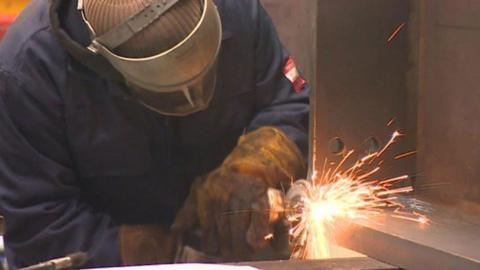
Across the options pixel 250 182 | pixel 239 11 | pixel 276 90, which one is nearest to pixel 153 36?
pixel 250 182

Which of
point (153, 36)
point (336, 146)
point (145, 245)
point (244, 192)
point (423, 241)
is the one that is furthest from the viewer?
point (145, 245)

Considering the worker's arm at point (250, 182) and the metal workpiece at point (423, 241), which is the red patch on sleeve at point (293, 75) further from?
the metal workpiece at point (423, 241)

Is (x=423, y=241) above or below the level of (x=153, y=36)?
below

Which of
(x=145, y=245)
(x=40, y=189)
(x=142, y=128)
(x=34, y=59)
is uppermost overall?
(x=34, y=59)

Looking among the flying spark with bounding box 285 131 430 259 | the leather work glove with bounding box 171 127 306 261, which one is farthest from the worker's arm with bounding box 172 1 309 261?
the flying spark with bounding box 285 131 430 259

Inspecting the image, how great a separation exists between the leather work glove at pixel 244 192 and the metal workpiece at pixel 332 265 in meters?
0.35

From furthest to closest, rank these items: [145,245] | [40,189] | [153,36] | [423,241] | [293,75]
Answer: [293,75] → [145,245] → [40,189] → [153,36] → [423,241]

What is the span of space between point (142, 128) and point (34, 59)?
276mm

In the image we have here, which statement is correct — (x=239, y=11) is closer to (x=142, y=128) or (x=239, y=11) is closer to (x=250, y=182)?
(x=142, y=128)

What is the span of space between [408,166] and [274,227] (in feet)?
1.09

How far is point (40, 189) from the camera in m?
1.66

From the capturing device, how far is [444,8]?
113cm

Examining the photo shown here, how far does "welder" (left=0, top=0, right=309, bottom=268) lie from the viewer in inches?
54.6

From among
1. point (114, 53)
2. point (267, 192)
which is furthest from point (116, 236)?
point (114, 53)
